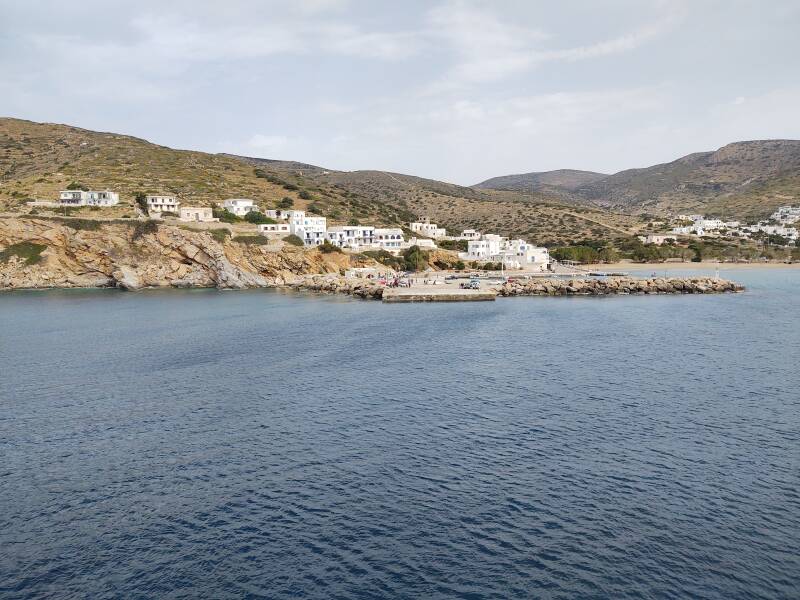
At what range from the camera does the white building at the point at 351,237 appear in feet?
380

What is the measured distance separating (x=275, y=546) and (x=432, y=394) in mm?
18001

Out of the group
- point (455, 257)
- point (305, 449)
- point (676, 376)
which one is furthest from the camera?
point (455, 257)

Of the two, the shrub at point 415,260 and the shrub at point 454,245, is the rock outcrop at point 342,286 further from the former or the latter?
Answer: the shrub at point 454,245

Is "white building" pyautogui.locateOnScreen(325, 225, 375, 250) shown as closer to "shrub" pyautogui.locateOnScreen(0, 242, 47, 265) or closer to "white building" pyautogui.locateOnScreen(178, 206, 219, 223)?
"white building" pyautogui.locateOnScreen(178, 206, 219, 223)

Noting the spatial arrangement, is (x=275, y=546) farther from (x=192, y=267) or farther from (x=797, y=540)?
(x=192, y=267)

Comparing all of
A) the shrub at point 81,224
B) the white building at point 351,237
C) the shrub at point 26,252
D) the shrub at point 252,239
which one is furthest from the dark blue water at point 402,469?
the white building at point 351,237

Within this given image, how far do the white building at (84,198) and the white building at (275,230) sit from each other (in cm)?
3072

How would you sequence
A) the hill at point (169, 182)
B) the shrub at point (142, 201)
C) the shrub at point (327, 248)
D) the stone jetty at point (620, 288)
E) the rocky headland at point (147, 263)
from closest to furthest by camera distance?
the stone jetty at point (620, 288), the rocky headland at point (147, 263), the shrub at point (327, 248), the shrub at point (142, 201), the hill at point (169, 182)

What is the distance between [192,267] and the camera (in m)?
101

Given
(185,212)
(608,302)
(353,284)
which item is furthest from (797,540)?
(185,212)

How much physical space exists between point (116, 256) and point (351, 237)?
44886 mm

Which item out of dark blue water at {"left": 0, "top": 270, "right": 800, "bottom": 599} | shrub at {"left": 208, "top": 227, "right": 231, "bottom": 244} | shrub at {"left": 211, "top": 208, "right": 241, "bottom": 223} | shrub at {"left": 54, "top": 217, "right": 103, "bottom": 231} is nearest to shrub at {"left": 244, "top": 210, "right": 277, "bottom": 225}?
shrub at {"left": 211, "top": 208, "right": 241, "bottom": 223}

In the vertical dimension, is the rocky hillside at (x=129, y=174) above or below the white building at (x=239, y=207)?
above

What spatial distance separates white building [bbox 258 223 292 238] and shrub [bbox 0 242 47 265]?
3767 centimetres
